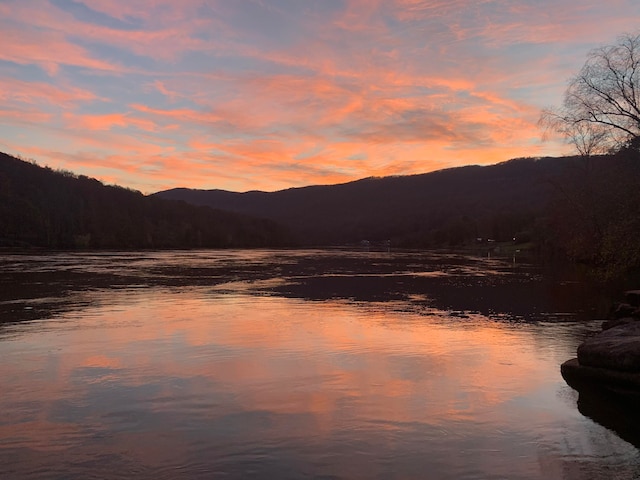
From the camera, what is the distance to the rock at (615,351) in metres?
11.5

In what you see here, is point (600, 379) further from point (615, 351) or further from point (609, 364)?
point (615, 351)

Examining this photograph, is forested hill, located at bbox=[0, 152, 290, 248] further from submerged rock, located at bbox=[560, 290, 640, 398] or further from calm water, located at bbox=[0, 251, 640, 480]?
submerged rock, located at bbox=[560, 290, 640, 398]

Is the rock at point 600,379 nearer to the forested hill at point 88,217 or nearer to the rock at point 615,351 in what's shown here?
the rock at point 615,351

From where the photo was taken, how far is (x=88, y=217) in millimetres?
152000

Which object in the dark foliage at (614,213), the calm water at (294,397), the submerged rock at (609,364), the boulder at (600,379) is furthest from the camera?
the dark foliage at (614,213)

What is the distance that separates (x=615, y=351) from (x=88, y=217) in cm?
15779

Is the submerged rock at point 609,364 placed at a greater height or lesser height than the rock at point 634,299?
lesser

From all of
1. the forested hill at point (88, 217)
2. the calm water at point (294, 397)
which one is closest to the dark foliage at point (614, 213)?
the calm water at point (294, 397)

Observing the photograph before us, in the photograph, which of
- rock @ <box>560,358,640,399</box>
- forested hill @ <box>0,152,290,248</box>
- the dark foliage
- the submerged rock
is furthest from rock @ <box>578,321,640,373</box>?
forested hill @ <box>0,152,290,248</box>

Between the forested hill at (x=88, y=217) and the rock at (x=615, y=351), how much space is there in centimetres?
12485

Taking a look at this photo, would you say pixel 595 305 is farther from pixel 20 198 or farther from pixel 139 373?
pixel 20 198

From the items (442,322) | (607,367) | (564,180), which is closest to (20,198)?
(564,180)

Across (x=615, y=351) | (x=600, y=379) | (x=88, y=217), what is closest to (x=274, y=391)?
(x=600, y=379)

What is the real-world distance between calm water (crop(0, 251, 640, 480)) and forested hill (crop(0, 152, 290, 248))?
115m
